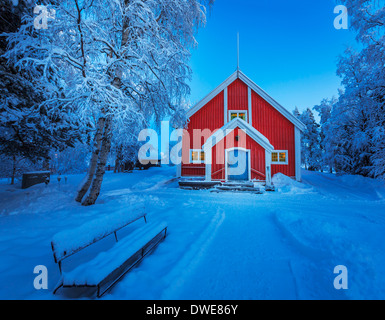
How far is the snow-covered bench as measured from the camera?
1928 millimetres

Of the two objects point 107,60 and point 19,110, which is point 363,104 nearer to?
point 107,60

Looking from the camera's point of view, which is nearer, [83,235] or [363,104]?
[83,235]

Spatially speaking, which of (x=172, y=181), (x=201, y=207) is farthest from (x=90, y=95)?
(x=172, y=181)

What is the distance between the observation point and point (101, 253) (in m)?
2.44

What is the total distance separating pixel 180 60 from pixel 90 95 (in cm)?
420

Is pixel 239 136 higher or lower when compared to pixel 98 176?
higher

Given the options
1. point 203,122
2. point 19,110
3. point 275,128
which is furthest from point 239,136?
point 19,110

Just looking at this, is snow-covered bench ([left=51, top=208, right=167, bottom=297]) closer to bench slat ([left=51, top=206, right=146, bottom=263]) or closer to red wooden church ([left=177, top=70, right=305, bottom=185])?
bench slat ([left=51, top=206, right=146, bottom=263])

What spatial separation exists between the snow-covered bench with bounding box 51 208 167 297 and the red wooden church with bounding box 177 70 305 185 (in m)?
9.45

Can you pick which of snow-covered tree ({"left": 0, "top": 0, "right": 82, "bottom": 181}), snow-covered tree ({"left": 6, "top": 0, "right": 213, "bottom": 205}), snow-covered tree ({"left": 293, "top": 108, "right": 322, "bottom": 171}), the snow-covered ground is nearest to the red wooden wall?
snow-covered tree ({"left": 6, "top": 0, "right": 213, "bottom": 205})

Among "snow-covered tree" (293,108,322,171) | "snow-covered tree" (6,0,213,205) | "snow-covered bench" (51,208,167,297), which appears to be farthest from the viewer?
"snow-covered tree" (293,108,322,171)

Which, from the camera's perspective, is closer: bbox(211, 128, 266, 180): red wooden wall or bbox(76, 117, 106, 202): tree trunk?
bbox(76, 117, 106, 202): tree trunk

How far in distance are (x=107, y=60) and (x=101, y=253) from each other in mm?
6404
